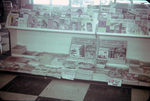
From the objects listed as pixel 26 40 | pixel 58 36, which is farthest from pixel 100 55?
pixel 26 40

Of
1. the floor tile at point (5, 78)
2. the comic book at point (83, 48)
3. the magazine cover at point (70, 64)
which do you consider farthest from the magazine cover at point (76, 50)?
the floor tile at point (5, 78)

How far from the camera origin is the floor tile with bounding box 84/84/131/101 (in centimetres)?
202

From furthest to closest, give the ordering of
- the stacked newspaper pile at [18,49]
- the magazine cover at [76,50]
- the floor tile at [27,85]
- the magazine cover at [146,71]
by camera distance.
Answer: the stacked newspaper pile at [18,49]
the magazine cover at [76,50]
the magazine cover at [146,71]
the floor tile at [27,85]

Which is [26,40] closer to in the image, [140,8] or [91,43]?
[91,43]

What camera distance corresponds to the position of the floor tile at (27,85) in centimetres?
217

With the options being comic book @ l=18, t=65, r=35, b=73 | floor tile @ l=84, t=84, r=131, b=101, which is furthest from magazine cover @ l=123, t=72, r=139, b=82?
comic book @ l=18, t=65, r=35, b=73

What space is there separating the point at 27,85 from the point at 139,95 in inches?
64.3

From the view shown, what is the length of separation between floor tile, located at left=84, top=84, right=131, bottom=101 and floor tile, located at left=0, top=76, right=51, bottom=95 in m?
0.71

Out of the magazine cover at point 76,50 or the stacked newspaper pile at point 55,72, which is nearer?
the stacked newspaper pile at point 55,72

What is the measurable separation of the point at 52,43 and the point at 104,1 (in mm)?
1181

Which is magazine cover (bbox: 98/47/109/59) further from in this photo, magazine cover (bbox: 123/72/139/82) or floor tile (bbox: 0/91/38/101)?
floor tile (bbox: 0/91/38/101)

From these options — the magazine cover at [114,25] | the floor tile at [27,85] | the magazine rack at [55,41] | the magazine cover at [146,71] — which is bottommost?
the floor tile at [27,85]

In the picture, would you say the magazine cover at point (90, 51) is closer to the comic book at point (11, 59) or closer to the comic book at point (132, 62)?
the comic book at point (132, 62)

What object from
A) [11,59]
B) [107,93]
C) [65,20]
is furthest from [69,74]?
[11,59]
